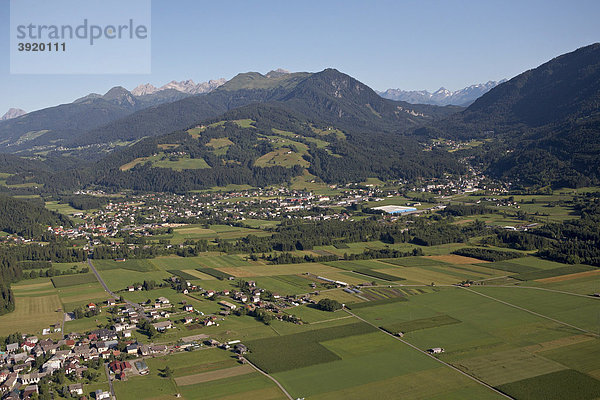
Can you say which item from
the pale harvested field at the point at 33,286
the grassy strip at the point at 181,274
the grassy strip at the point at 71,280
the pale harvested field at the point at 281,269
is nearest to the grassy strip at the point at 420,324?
the pale harvested field at the point at 281,269

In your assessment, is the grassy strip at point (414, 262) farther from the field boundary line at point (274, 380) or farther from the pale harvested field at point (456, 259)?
the field boundary line at point (274, 380)

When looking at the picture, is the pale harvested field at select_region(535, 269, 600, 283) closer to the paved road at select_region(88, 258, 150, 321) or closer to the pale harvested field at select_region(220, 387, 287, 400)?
the pale harvested field at select_region(220, 387, 287, 400)

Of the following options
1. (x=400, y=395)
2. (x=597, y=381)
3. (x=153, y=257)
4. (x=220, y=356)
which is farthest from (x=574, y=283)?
(x=153, y=257)

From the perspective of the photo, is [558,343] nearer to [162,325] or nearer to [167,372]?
[167,372]

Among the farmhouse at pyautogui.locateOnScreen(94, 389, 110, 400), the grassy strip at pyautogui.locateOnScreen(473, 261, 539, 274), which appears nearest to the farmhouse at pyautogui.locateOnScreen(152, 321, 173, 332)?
the farmhouse at pyautogui.locateOnScreen(94, 389, 110, 400)

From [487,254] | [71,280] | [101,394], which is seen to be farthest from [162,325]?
[487,254]

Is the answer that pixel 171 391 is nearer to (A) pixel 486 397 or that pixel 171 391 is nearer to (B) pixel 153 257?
(A) pixel 486 397
